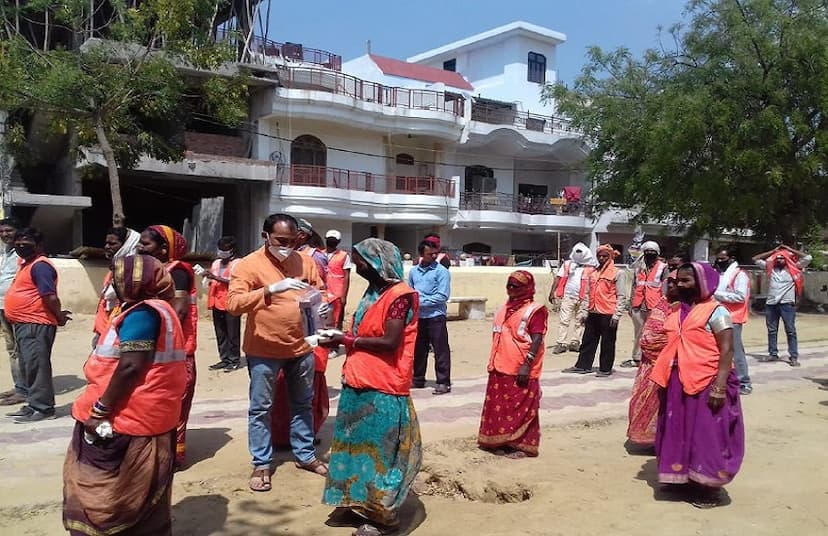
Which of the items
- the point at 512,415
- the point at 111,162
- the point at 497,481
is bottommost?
the point at 497,481

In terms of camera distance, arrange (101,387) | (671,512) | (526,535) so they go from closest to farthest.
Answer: (101,387)
(526,535)
(671,512)

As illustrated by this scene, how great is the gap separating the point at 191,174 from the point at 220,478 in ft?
56.6

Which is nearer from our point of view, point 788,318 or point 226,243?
point 226,243

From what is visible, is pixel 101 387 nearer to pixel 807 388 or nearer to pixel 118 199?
pixel 807 388

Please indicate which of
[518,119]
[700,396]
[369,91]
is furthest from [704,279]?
[518,119]

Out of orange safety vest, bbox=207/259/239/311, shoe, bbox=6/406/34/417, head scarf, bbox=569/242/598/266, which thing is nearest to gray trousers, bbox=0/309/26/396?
shoe, bbox=6/406/34/417

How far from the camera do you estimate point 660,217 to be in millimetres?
21781

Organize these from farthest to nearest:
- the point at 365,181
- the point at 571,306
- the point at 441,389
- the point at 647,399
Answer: the point at 365,181
the point at 571,306
the point at 441,389
the point at 647,399

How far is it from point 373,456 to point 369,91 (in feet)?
75.4

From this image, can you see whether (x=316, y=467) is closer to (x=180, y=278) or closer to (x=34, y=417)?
(x=180, y=278)

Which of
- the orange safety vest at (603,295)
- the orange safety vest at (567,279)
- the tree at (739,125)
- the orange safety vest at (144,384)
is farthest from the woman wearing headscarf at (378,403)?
the tree at (739,125)

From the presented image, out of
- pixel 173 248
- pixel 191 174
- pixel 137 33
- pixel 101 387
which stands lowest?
pixel 101 387

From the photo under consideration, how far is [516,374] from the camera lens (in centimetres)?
545

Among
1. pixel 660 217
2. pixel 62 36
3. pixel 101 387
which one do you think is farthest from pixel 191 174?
pixel 101 387
